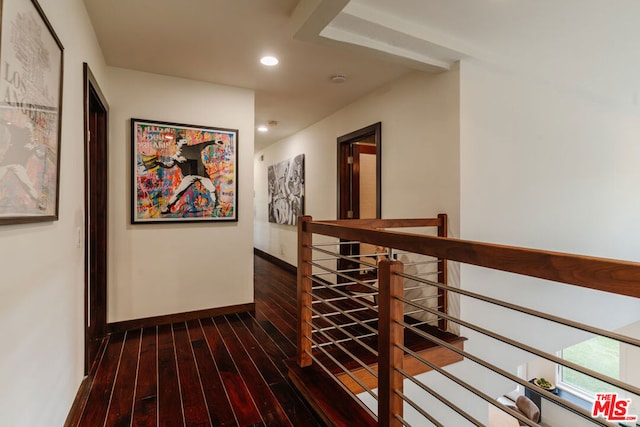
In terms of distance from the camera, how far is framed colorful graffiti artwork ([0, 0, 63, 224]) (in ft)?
3.24

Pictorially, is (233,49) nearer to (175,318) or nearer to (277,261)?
(175,318)

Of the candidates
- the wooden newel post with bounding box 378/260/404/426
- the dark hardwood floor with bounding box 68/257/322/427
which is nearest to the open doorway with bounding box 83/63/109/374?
the dark hardwood floor with bounding box 68/257/322/427

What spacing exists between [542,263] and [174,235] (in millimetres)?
2985

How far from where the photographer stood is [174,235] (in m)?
3.04

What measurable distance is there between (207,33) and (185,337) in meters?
2.45

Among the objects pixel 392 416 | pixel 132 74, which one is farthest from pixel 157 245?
pixel 392 416

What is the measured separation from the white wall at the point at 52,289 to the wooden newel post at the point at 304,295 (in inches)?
49.2

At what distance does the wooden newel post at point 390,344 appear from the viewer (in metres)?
1.30

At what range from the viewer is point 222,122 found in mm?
3225

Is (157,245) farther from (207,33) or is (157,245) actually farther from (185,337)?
(207,33)

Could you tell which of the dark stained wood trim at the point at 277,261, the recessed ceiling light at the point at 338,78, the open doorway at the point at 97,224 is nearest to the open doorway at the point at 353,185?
the recessed ceiling light at the point at 338,78

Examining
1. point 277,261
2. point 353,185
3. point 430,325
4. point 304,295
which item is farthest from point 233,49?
point 277,261

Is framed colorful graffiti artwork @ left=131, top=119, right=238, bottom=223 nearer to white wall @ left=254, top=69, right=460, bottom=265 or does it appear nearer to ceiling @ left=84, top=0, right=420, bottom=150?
ceiling @ left=84, top=0, right=420, bottom=150

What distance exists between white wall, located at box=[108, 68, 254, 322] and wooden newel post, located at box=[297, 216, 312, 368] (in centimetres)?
146
